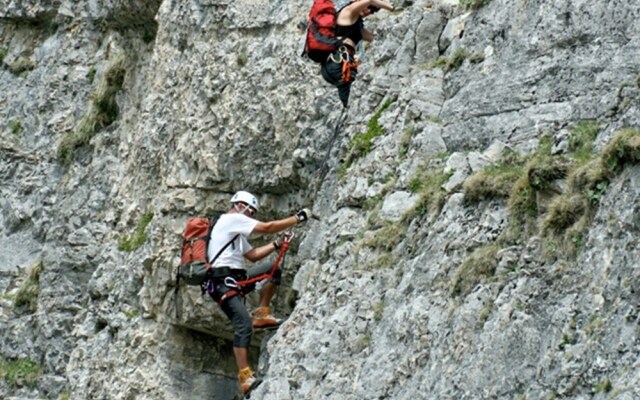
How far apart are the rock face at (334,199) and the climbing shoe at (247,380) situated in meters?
0.22

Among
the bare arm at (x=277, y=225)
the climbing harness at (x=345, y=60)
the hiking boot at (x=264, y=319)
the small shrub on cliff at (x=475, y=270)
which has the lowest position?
the hiking boot at (x=264, y=319)

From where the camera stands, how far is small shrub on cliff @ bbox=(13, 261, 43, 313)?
25672mm

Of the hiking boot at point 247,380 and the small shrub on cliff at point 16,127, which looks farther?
the small shrub on cliff at point 16,127

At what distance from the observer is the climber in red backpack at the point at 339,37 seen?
18938mm

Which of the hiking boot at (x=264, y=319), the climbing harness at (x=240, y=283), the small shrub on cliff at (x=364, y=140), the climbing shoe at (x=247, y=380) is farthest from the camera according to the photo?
the hiking boot at (x=264, y=319)

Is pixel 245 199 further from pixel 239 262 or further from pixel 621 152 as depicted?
pixel 621 152

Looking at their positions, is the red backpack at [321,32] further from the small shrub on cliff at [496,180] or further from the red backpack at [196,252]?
the small shrub on cliff at [496,180]

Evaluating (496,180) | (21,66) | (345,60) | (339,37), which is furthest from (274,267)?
(21,66)

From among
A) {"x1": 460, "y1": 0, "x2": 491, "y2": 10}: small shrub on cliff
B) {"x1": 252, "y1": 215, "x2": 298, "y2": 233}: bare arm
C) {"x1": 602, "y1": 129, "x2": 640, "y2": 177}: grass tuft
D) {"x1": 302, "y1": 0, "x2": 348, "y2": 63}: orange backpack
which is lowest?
{"x1": 252, "y1": 215, "x2": 298, "y2": 233}: bare arm

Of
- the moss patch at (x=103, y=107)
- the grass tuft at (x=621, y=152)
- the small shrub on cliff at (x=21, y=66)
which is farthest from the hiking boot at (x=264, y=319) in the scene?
the small shrub on cliff at (x=21, y=66)

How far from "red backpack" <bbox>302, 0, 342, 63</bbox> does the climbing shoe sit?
4198 millimetres

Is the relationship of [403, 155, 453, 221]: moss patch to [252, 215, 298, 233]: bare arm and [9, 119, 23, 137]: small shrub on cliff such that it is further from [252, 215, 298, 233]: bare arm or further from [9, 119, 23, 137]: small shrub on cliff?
[9, 119, 23, 137]: small shrub on cliff

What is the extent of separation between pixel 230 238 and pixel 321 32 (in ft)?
9.62

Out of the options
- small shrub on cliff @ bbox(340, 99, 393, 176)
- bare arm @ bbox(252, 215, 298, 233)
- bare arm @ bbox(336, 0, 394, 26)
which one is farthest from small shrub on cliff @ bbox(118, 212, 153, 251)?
small shrub on cliff @ bbox(340, 99, 393, 176)
